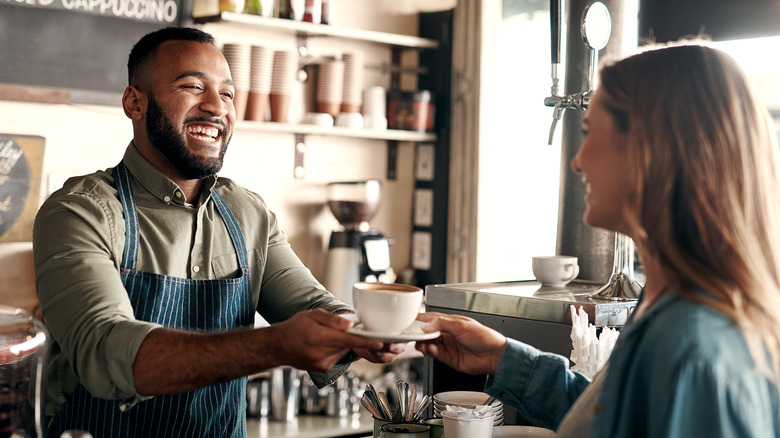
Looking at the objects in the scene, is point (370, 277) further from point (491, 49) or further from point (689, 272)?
point (689, 272)

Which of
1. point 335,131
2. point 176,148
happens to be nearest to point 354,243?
point 335,131

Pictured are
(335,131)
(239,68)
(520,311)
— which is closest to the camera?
(520,311)

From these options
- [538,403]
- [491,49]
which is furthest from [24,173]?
[538,403]

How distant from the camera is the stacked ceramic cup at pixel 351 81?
4.07 metres

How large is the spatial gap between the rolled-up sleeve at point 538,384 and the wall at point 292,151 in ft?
8.06

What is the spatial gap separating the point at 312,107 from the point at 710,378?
3354mm

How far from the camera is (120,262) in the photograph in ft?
5.94

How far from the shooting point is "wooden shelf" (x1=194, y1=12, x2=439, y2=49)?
367 cm

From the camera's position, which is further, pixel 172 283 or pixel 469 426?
pixel 172 283

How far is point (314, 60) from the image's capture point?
4066mm

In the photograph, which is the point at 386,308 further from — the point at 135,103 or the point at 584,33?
the point at 584,33

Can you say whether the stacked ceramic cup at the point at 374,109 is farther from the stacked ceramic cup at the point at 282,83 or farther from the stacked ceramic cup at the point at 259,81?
the stacked ceramic cup at the point at 259,81

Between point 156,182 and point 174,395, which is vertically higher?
point 156,182

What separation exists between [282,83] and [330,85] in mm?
277
